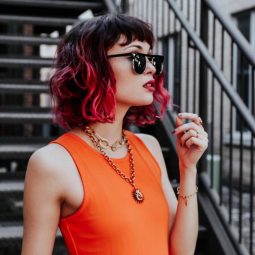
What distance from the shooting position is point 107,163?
1.49 metres

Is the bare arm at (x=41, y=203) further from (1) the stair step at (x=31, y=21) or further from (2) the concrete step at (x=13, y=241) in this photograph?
(1) the stair step at (x=31, y=21)

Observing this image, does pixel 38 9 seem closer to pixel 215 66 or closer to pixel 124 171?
pixel 215 66

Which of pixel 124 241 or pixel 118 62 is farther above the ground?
pixel 118 62

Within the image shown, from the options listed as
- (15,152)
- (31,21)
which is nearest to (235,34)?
(15,152)

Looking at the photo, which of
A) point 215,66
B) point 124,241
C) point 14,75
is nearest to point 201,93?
point 215,66

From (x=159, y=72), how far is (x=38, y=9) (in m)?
4.67

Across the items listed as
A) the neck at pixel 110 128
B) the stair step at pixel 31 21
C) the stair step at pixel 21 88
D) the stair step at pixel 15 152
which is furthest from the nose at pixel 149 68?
the stair step at pixel 31 21

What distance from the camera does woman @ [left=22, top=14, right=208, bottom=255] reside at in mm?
1392

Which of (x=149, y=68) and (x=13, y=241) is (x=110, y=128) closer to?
(x=149, y=68)

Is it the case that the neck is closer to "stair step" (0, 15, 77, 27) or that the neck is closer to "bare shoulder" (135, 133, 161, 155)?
"bare shoulder" (135, 133, 161, 155)

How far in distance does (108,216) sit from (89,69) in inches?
15.1

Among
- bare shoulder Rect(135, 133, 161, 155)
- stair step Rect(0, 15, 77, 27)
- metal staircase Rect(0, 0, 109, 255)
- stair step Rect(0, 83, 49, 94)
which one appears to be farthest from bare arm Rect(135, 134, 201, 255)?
stair step Rect(0, 15, 77, 27)

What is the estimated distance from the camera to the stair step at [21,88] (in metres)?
4.54

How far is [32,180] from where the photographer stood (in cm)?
139
